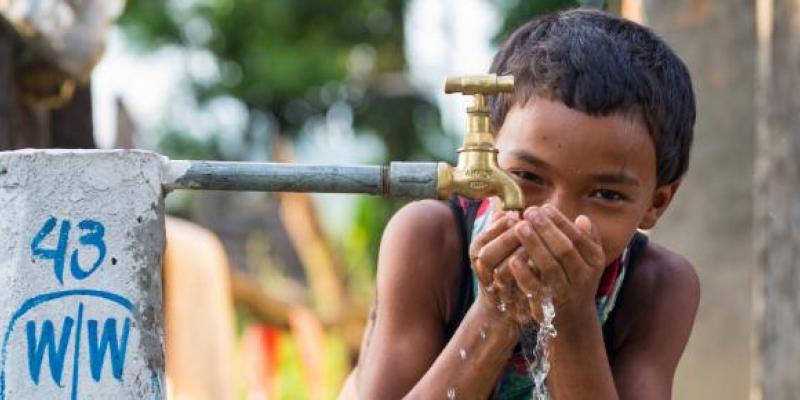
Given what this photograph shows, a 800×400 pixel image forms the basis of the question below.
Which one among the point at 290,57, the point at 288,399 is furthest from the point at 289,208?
the point at 290,57

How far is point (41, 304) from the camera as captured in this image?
6.36 ft

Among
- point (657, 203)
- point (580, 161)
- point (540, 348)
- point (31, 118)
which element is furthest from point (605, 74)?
point (31, 118)

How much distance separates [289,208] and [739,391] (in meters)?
4.93

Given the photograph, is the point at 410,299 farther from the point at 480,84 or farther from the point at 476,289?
the point at 480,84

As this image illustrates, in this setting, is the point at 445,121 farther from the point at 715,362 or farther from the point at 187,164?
the point at 187,164

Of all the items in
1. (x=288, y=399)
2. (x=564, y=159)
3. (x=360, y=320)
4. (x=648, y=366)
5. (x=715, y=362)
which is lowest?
(x=288, y=399)

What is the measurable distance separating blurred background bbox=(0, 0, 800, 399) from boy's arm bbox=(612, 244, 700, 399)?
1.13 meters

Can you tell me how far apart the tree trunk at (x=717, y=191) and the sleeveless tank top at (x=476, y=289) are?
7.53ft

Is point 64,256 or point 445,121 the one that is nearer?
point 64,256

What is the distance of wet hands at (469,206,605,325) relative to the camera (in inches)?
79.7

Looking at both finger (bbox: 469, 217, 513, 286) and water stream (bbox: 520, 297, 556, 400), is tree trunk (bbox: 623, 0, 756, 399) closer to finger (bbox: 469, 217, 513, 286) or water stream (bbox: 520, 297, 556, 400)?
water stream (bbox: 520, 297, 556, 400)

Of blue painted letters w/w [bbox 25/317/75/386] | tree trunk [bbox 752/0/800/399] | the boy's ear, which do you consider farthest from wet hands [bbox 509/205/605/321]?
tree trunk [bbox 752/0/800/399]

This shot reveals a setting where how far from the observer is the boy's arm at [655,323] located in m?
2.55

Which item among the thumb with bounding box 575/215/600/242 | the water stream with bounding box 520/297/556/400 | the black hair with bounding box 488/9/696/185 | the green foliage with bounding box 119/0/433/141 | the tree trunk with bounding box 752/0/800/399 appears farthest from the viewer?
the green foliage with bounding box 119/0/433/141
